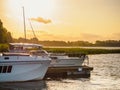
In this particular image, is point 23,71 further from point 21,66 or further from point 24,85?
point 24,85

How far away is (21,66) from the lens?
131 ft

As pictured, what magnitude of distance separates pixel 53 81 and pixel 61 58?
27.2ft

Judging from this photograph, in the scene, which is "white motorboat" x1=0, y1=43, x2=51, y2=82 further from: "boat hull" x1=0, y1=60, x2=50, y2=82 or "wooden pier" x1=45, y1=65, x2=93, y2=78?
"wooden pier" x1=45, y1=65, x2=93, y2=78

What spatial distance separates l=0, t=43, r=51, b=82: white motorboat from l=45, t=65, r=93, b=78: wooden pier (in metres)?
4.16

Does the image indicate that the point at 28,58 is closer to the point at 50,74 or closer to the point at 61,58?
the point at 50,74

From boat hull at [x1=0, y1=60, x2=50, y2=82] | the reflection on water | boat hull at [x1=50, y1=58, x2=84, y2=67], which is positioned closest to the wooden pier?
boat hull at [x1=50, y1=58, x2=84, y2=67]

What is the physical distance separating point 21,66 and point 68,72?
902cm

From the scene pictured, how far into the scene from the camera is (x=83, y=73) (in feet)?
159

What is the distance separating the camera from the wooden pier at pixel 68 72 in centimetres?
4599

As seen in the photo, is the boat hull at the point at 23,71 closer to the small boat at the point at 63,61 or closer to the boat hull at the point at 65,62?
the boat hull at the point at 65,62

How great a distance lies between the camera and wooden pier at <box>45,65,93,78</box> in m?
46.0

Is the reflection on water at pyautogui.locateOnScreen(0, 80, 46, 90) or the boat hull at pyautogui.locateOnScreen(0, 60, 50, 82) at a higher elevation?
A: the boat hull at pyautogui.locateOnScreen(0, 60, 50, 82)

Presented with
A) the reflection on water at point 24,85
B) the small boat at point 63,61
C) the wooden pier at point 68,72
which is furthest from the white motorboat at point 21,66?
the small boat at point 63,61

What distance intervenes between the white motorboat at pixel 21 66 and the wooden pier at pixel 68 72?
13.6 feet
